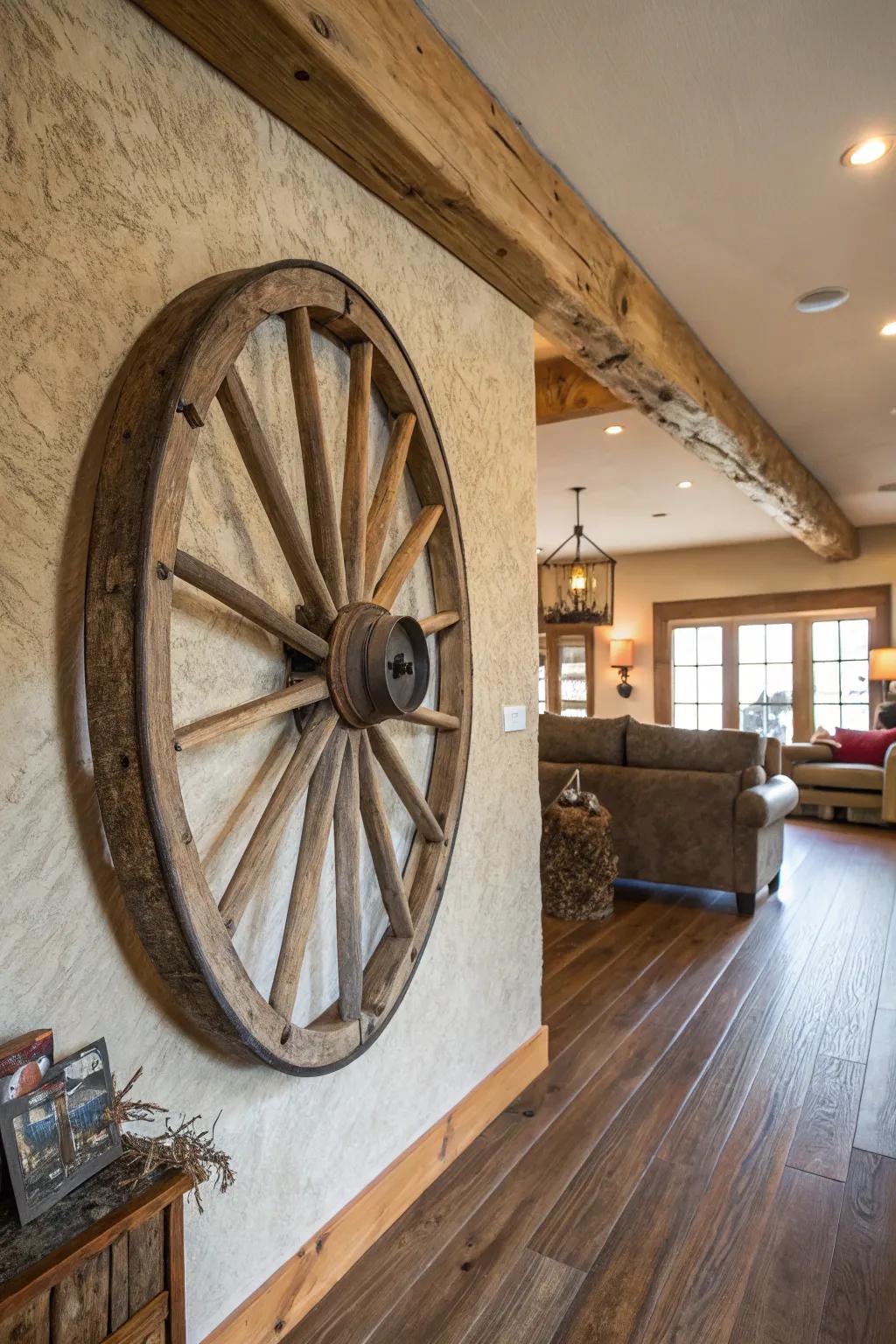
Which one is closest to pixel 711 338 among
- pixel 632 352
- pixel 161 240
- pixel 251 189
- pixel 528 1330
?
pixel 632 352

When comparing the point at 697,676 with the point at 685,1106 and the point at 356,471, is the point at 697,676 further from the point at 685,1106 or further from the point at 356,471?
the point at 356,471

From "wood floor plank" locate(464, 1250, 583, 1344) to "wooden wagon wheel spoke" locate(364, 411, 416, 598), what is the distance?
1.48 m

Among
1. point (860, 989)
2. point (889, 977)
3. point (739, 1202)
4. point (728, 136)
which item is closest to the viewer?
point (739, 1202)

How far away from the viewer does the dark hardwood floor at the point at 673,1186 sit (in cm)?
169

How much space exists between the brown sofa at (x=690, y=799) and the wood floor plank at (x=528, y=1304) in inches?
114

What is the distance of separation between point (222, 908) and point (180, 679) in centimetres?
39

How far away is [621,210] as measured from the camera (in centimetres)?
257

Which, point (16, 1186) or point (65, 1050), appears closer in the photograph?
point (16, 1186)

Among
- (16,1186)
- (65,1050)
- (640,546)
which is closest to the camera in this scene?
(16,1186)

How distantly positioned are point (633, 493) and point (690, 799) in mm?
2940

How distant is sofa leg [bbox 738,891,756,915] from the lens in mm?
4398

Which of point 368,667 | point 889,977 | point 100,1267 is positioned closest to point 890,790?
point 889,977

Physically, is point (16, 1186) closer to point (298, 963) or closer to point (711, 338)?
point (298, 963)

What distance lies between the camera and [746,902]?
442 centimetres
